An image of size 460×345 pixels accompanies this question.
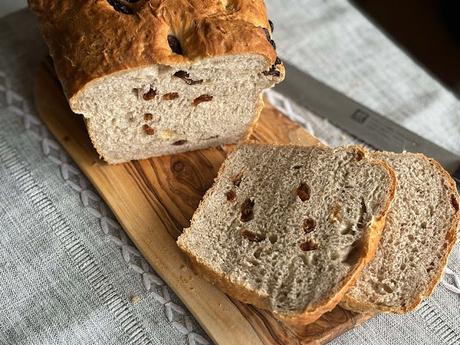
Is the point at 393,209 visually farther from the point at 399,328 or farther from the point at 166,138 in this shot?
the point at 166,138

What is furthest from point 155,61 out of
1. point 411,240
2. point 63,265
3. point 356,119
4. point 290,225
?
point 411,240

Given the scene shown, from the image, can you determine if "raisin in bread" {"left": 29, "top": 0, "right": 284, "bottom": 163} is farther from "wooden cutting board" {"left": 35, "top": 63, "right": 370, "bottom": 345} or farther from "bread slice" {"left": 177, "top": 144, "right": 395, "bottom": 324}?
"bread slice" {"left": 177, "top": 144, "right": 395, "bottom": 324}

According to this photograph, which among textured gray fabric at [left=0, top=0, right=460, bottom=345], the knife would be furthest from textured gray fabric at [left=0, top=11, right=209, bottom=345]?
the knife

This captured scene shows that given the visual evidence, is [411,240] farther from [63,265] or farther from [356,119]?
[63,265]

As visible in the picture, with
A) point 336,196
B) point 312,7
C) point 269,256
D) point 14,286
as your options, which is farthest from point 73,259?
point 312,7

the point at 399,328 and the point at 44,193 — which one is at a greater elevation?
the point at 44,193

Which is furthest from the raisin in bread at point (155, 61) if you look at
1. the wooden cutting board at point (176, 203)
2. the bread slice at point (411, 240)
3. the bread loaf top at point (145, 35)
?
the bread slice at point (411, 240)

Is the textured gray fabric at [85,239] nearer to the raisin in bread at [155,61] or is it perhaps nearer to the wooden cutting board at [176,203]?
the wooden cutting board at [176,203]
